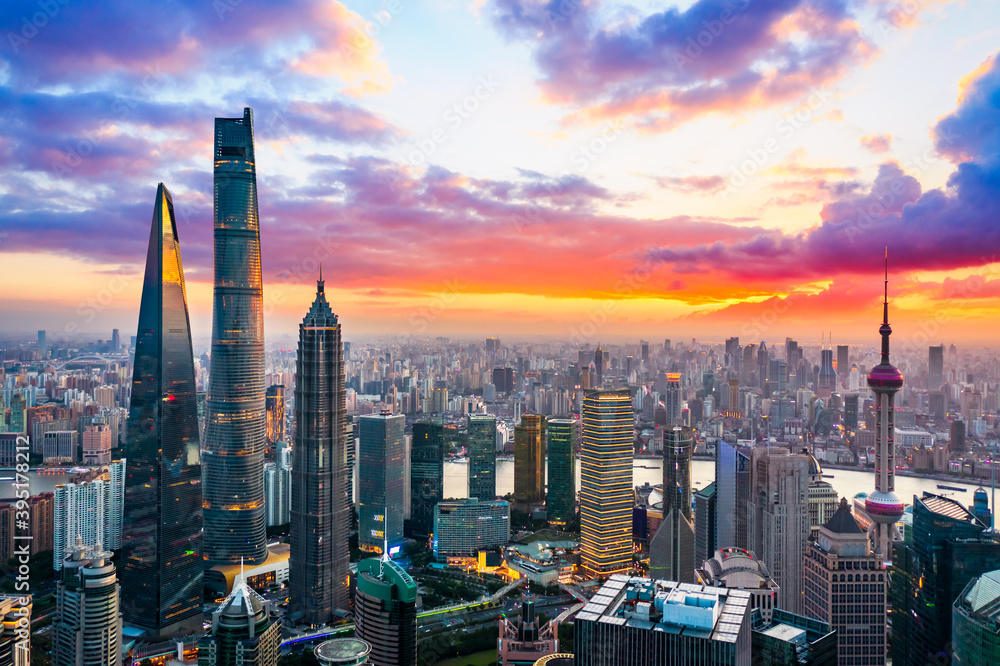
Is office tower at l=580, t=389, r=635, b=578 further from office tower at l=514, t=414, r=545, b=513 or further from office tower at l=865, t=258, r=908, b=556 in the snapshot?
office tower at l=865, t=258, r=908, b=556

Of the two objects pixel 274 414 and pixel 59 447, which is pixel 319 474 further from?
pixel 274 414

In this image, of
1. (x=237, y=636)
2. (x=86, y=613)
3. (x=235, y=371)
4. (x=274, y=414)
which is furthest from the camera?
(x=274, y=414)

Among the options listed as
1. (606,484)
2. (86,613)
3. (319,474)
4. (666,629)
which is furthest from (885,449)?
(86,613)

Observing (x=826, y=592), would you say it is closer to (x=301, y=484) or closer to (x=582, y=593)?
(x=582, y=593)

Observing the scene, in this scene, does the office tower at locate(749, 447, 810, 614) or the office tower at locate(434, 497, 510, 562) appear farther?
the office tower at locate(434, 497, 510, 562)

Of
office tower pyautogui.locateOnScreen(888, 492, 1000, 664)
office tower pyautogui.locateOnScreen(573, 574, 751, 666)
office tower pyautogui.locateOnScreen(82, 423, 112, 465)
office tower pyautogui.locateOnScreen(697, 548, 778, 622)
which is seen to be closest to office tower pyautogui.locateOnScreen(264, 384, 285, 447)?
office tower pyautogui.locateOnScreen(82, 423, 112, 465)

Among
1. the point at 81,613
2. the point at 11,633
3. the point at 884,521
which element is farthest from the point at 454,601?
the point at 884,521
